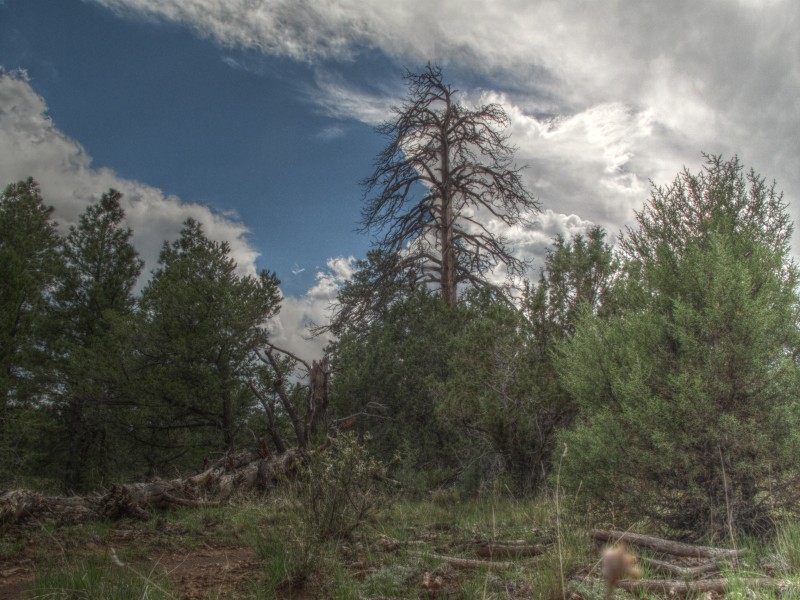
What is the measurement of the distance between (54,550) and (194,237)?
55.7 ft

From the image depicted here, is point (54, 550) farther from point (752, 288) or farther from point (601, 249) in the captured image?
point (601, 249)

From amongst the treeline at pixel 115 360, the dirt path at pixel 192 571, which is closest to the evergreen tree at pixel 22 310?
the treeline at pixel 115 360

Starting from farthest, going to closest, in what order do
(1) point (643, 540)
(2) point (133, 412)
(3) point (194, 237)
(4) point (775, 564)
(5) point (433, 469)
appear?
(3) point (194, 237) < (2) point (133, 412) < (5) point (433, 469) < (1) point (643, 540) < (4) point (775, 564)

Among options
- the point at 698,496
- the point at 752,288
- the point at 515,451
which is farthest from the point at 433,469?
the point at 752,288

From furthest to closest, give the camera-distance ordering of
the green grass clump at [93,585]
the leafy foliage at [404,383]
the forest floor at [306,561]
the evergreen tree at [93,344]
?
the evergreen tree at [93,344], the leafy foliage at [404,383], the forest floor at [306,561], the green grass clump at [93,585]

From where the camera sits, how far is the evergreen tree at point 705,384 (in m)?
5.62

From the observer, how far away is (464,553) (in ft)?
16.0

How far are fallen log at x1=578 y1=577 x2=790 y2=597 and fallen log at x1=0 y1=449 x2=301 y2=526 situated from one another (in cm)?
427

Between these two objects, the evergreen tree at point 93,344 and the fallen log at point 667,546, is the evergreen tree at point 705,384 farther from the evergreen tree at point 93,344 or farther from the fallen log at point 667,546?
the evergreen tree at point 93,344

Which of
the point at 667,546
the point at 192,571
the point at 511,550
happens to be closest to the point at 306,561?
the point at 192,571

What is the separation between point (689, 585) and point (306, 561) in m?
2.74

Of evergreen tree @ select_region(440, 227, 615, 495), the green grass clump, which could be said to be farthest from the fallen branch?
evergreen tree @ select_region(440, 227, 615, 495)

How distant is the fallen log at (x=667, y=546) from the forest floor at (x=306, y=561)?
15 cm

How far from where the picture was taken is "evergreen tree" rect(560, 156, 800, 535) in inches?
221
